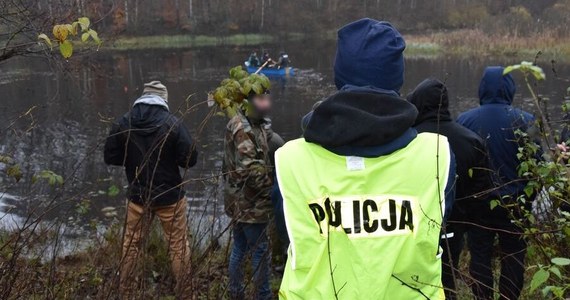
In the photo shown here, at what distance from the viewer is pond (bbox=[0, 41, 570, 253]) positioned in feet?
24.5

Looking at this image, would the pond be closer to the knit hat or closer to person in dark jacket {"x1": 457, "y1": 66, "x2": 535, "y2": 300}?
person in dark jacket {"x1": 457, "y1": 66, "x2": 535, "y2": 300}

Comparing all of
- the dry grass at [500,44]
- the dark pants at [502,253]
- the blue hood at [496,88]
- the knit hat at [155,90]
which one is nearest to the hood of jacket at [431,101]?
the blue hood at [496,88]

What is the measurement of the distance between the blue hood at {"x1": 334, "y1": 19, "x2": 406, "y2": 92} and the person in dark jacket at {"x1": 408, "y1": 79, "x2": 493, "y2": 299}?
4.75 feet

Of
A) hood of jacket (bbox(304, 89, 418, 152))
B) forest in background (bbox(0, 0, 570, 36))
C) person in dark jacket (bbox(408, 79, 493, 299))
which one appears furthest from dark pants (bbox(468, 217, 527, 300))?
forest in background (bbox(0, 0, 570, 36))

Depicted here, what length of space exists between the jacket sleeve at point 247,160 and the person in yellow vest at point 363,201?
1.83 metres

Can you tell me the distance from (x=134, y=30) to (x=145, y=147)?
3907 cm

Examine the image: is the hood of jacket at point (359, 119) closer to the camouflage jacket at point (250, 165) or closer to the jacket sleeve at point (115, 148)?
the camouflage jacket at point (250, 165)

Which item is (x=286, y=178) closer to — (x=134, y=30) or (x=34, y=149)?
(x=34, y=149)

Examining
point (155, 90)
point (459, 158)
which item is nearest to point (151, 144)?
point (155, 90)

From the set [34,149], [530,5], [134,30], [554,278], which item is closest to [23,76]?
[34,149]

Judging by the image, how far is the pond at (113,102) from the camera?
24.5ft

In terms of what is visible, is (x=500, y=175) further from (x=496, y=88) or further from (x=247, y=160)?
(x=247, y=160)

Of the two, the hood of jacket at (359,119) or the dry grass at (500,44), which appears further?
→ the dry grass at (500,44)

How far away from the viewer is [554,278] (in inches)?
113
